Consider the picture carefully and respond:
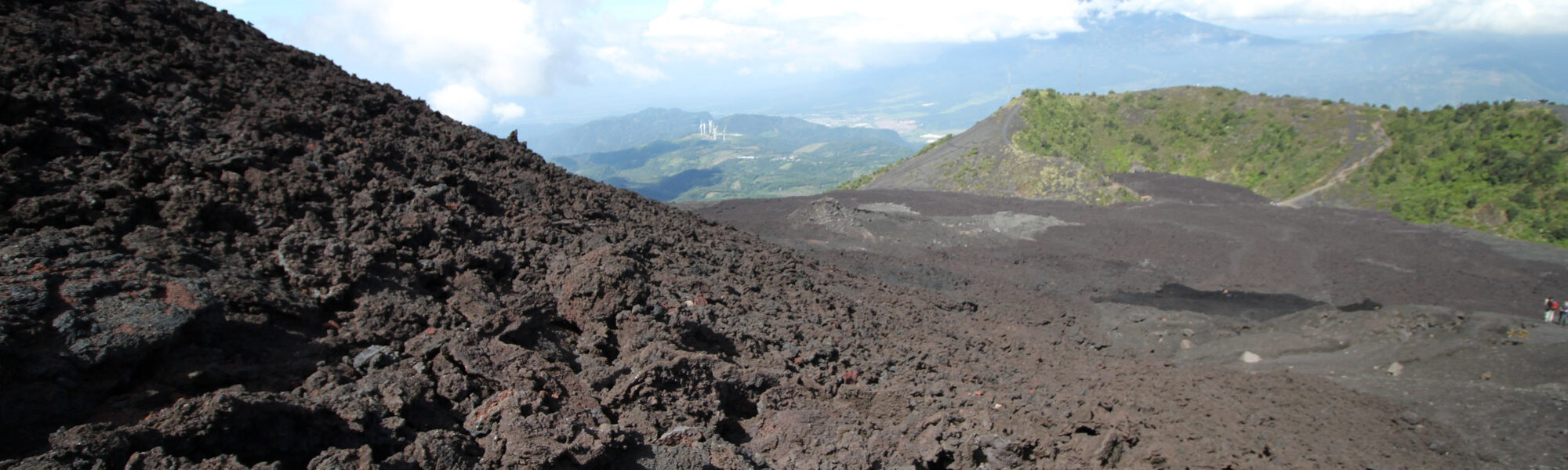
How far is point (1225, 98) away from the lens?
141 feet

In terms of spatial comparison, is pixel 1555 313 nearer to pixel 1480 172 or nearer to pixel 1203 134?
pixel 1480 172

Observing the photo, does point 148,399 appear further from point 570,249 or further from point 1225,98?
point 1225,98

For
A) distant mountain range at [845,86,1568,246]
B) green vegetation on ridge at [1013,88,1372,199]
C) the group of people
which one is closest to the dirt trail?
distant mountain range at [845,86,1568,246]

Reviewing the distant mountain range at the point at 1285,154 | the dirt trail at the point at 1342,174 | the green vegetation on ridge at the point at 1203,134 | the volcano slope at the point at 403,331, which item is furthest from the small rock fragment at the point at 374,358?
the green vegetation on ridge at the point at 1203,134

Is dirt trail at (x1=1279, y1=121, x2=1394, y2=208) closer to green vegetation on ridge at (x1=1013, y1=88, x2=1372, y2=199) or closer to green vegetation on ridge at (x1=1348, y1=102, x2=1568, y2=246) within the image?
green vegetation on ridge at (x1=1348, y1=102, x2=1568, y2=246)

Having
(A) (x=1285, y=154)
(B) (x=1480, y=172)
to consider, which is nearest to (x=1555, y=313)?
(B) (x=1480, y=172)

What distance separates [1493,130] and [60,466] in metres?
44.5

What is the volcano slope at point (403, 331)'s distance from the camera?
3.79m

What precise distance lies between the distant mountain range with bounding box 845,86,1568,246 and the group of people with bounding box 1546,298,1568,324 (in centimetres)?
1316

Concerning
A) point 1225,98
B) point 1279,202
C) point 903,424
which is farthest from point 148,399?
point 1225,98

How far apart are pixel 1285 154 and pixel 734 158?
9420 centimetres

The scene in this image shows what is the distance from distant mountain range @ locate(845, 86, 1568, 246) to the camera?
27.5m

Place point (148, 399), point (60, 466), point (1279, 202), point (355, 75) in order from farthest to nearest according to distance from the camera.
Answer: point (1279, 202) < point (355, 75) < point (148, 399) < point (60, 466)

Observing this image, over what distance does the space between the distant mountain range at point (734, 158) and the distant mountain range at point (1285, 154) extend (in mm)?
36293
